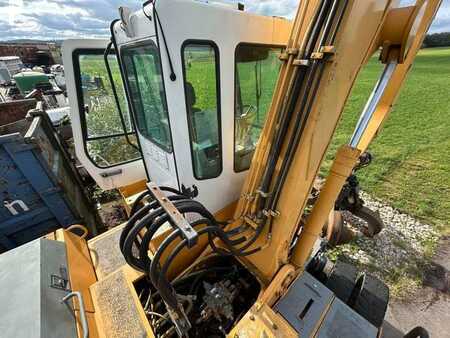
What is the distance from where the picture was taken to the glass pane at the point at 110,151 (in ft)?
9.32

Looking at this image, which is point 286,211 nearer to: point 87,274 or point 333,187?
point 333,187

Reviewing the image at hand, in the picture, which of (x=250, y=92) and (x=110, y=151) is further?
(x=110, y=151)

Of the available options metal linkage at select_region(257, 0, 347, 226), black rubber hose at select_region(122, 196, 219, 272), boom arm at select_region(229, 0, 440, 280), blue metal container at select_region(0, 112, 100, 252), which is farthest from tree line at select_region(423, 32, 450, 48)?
blue metal container at select_region(0, 112, 100, 252)

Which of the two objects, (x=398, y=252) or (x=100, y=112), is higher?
(x=100, y=112)

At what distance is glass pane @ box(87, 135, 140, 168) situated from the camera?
2.84 m

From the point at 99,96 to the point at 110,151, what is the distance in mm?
724

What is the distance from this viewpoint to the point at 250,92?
6.07 feet

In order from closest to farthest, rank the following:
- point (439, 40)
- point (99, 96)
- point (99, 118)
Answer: point (99, 96) → point (99, 118) → point (439, 40)

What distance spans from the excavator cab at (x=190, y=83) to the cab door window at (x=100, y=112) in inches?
0.7

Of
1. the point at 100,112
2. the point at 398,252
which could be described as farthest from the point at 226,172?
the point at 398,252

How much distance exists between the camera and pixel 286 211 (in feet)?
5.27

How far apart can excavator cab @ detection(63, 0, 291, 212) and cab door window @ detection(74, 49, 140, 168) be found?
0.06 feet

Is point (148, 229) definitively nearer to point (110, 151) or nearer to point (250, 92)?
point (250, 92)

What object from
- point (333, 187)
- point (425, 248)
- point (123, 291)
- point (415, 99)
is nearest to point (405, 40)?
point (333, 187)
